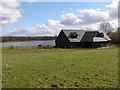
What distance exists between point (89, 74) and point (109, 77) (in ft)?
3.87

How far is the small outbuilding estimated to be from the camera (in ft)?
246

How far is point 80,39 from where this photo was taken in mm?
77875

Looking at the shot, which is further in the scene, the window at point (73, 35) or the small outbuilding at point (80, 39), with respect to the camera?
the window at point (73, 35)

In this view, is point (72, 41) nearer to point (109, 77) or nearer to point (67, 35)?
point (67, 35)

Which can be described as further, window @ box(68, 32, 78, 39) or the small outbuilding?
window @ box(68, 32, 78, 39)

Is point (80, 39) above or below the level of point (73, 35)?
below

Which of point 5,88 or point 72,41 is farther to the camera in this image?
point 72,41

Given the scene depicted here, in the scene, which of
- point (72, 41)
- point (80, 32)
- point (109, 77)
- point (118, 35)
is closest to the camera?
point (109, 77)

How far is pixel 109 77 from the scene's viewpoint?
43.8 feet

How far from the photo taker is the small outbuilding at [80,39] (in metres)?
75.1

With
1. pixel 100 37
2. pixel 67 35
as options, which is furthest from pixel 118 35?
pixel 67 35

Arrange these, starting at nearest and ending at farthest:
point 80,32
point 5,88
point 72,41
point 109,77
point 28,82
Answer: point 5,88 < point 28,82 < point 109,77 < point 72,41 < point 80,32

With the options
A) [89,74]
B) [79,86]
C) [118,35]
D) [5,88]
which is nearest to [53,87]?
[79,86]

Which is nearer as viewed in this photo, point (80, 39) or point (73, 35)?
point (73, 35)
